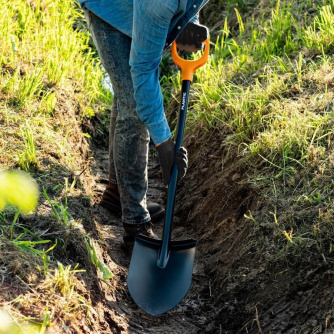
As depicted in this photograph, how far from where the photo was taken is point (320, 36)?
3.72m

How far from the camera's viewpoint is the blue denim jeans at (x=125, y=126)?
2.59 metres

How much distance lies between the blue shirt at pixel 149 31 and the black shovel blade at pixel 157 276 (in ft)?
1.72

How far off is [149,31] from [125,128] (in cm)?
71

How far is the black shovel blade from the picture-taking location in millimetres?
2471

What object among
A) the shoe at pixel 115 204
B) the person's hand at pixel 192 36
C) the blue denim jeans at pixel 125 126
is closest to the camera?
the blue denim jeans at pixel 125 126

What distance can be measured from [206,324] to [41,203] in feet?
3.15

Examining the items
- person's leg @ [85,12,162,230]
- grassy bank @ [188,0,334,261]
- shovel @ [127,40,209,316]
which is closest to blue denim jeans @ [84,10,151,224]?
person's leg @ [85,12,162,230]

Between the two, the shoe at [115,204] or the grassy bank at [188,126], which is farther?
the shoe at [115,204]

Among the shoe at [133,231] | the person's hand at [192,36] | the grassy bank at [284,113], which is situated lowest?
the shoe at [133,231]

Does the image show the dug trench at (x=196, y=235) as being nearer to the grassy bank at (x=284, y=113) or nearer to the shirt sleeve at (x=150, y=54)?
the grassy bank at (x=284, y=113)

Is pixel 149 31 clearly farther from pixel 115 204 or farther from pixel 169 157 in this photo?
pixel 115 204

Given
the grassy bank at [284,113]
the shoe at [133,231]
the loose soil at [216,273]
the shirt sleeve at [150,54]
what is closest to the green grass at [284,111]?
the grassy bank at [284,113]

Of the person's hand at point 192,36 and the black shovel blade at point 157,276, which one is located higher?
the person's hand at point 192,36

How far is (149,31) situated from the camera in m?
2.10
